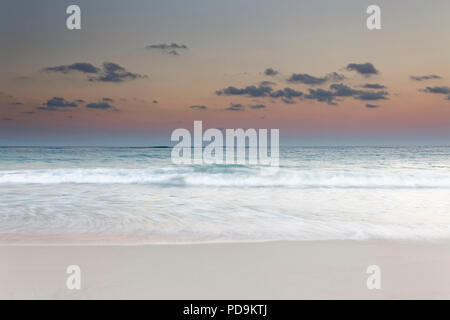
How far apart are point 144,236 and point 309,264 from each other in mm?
2165

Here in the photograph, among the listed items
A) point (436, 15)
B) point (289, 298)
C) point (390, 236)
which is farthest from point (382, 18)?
point (289, 298)

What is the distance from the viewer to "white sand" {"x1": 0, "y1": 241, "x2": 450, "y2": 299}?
269 centimetres

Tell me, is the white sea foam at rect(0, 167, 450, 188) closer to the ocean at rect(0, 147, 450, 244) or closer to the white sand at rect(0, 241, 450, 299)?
the ocean at rect(0, 147, 450, 244)

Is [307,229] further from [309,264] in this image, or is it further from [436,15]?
[436,15]

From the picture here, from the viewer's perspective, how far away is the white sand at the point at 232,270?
2689mm

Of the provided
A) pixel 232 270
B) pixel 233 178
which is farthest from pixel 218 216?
pixel 233 178

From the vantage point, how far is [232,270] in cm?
309

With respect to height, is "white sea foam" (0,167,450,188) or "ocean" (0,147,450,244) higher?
"white sea foam" (0,167,450,188)

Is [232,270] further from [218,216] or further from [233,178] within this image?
[233,178]

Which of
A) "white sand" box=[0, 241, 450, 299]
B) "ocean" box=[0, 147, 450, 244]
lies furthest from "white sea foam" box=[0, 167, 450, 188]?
"white sand" box=[0, 241, 450, 299]

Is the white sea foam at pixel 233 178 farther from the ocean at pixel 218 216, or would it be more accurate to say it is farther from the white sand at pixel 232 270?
the white sand at pixel 232 270

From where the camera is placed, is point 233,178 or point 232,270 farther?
point 233,178

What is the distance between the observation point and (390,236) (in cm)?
434

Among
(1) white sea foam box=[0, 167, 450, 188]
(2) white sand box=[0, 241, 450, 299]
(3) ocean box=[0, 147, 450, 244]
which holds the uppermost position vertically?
(1) white sea foam box=[0, 167, 450, 188]
